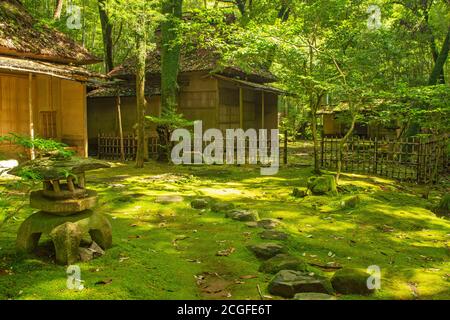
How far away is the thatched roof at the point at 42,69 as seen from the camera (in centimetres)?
1163

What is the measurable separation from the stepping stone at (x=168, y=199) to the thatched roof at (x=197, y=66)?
30.9ft

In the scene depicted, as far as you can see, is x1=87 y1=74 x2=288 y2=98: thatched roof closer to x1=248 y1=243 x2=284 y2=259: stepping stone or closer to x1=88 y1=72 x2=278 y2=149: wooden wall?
x1=88 y1=72 x2=278 y2=149: wooden wall

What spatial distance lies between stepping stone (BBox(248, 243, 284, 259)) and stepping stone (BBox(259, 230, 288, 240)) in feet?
1.87

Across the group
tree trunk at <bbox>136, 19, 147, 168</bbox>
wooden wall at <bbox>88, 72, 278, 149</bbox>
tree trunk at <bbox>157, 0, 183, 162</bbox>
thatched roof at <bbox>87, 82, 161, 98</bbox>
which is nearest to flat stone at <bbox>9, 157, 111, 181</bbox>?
tree trunk at <bbox>136, 19, 147, 168</bbox>

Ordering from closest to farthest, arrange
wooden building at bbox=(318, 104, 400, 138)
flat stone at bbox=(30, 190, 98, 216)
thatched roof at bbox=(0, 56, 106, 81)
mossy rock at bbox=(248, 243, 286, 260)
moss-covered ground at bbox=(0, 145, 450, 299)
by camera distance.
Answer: moss-covered ground at bbox=(0, 145, 450, 299) → flat stone at bbox=(30, 190, 98, 216) → mossy rock at bbox=(248, 243, 286, 260) → thatched roof at bbox=(0, 56, 106, 81) → wooden building at bbox=(318, 104, 400, 138)

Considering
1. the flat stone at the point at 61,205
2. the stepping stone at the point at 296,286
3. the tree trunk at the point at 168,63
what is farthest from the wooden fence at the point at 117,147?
the stepping stone at the point at 296,286

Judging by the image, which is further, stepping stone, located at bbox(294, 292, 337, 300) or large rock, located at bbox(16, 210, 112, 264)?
large rock, located at bbox(16, 210, 112, 264)

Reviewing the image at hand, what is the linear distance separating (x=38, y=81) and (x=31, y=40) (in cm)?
220

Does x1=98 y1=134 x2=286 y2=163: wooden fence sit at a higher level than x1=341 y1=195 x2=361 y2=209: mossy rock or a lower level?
higher

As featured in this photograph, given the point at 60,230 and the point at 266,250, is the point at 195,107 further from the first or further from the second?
the point at 60,230

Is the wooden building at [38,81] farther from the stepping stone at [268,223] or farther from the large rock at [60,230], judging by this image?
the stepping stone at [268,223]

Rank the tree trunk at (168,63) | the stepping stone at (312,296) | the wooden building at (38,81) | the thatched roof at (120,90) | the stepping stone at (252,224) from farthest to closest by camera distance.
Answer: the thatched roof at (120,90), the tree trunk at (168,63), the wooden building at (38,81), the stepping stone at (252,224), the stepping stone at (312,296)

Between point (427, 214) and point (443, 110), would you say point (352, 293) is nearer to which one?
point (427, 214)

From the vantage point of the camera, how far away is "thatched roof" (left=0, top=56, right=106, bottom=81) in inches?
458
